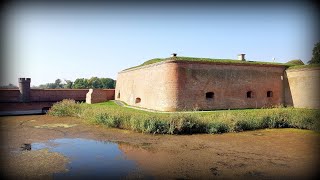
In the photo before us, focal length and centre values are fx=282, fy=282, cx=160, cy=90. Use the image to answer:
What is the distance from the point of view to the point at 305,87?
1822 cm

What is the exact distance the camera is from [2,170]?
7031 millimetres

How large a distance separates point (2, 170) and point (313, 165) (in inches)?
320

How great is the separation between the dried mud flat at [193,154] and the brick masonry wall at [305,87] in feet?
19.9

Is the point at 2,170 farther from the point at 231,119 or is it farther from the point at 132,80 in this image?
the point at 132,80

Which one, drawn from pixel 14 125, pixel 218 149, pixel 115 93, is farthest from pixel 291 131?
pixel 115 93

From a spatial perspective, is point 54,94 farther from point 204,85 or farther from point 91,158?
point 91,158

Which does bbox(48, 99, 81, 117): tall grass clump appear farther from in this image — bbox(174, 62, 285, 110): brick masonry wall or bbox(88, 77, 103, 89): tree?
bbox(88, 77, 103, 89): tree

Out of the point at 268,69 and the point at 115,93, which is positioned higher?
the point at 268,69

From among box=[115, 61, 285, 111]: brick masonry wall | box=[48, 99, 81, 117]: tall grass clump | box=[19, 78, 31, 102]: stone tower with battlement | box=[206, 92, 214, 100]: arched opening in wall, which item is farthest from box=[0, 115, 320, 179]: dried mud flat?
box=[19, 78, 31, 102]: stone tower with battlement

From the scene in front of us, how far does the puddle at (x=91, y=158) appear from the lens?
695 centimetres

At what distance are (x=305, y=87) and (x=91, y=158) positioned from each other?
15204 millimetres

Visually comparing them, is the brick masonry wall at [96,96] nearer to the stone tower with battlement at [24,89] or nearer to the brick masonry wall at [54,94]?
the brick masonry wall at [54,94]

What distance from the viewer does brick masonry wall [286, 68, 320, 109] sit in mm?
17562

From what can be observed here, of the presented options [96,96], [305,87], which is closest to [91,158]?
[96,96]
